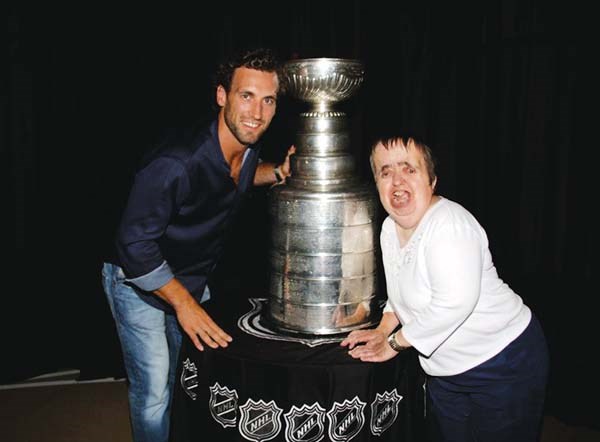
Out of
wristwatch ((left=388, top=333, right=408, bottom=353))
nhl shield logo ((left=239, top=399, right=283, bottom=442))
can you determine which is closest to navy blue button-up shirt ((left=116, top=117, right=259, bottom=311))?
nhl shield logo ((left=239, top=399, right=283, bottom=442))

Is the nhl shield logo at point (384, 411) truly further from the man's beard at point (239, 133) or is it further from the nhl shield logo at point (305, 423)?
the man's beard at point (239, 133)

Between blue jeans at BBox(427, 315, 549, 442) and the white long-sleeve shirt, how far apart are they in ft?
0.10

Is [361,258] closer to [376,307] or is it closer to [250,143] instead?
[376,307]

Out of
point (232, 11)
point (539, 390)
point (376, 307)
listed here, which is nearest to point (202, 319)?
point (376, 307)

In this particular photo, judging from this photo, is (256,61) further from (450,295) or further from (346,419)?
(346,419)

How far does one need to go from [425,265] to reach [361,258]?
30cm

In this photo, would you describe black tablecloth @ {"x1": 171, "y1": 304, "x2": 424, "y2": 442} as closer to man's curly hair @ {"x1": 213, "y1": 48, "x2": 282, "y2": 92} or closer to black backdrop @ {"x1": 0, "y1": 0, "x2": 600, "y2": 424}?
man's curly hair @ {"x1": 213, "y1": 48, "x2": 282, "y2": 92}

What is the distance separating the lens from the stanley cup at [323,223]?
5.93 ft

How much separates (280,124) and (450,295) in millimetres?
1821

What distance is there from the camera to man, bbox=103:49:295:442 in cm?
185

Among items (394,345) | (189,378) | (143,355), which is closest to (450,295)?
(394,345)

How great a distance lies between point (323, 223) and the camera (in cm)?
181

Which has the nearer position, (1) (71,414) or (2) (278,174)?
(2) (278,174)

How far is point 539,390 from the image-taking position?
1682mm
